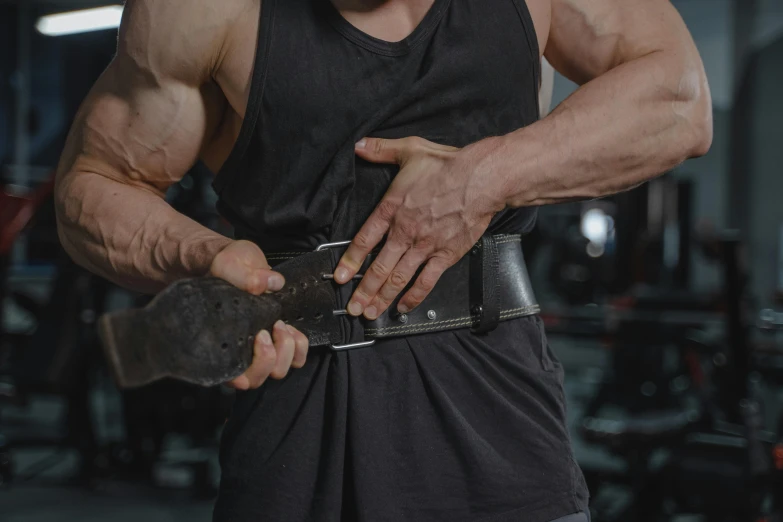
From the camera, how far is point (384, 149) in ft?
3.01

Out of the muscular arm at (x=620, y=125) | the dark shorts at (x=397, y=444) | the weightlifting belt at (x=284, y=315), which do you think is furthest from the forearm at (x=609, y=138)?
the dark shorts at (x=397, y=444)

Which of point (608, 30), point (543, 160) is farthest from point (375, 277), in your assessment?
point (608, 30)

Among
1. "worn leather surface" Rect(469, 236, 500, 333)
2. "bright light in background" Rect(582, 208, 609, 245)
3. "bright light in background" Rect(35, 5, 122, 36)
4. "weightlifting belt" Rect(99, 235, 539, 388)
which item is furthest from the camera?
"bright light in background" Rect(35, 5, 122, 36)

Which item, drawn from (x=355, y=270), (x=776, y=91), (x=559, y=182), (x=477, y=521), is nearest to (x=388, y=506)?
(x=477, y=521)

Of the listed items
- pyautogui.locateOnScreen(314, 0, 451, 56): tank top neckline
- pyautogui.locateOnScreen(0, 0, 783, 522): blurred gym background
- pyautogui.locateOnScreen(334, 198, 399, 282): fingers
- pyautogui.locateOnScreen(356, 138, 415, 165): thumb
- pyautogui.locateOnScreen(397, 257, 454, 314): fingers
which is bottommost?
pyautogui.locateOnScreen(0, 0, 783, 522): blurred gym background

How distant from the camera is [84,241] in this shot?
0.99 m

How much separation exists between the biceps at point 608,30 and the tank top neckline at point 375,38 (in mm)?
226

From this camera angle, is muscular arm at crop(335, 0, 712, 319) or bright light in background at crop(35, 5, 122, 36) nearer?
muscular arm at crop(335, 0, 712, 319)

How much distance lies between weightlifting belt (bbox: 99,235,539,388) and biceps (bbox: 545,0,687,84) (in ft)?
0.91

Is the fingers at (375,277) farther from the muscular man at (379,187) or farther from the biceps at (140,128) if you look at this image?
the biceps at (140,128)

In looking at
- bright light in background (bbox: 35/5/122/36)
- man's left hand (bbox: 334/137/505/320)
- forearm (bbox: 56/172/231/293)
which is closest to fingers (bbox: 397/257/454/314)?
man's left hand (bbox: 334/137/505/320)

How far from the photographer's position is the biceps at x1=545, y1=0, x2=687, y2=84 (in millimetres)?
1028

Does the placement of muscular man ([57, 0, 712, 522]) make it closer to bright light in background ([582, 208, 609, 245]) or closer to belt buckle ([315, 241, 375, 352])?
belt buckle ([315, 241, 375, 352])

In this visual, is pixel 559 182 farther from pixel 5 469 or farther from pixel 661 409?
pixel 5 469
